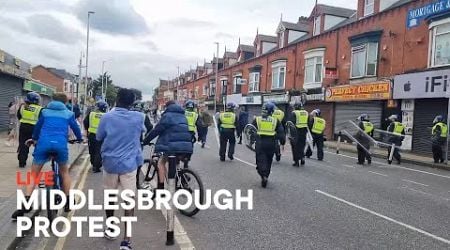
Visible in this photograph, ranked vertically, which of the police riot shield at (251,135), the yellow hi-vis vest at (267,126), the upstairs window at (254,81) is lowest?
the police riot shield at (251,135)

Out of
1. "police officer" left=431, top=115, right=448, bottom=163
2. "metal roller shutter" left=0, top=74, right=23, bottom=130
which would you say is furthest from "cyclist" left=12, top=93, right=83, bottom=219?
"metal roller shutter" left=0, top=74, right=23, bottom=130

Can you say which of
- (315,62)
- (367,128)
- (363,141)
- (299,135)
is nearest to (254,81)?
(315,62)

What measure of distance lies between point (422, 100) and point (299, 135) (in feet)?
32.6

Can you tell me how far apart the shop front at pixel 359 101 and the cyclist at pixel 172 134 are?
1833cm

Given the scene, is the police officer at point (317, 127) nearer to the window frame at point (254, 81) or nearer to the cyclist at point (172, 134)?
the cyclist at point (172, 134)

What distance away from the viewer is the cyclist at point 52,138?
625 cm

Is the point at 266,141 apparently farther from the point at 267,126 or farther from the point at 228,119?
the point at 228,119

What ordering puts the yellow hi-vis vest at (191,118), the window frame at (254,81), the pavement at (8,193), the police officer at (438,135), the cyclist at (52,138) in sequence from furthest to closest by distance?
1. the window frame at (254,81)
2. the police officer at (438,135)
3. the yellow hi-vis vest at (191,118)
4. the cyclist at (52,138)
5. the pavement at (8,193)

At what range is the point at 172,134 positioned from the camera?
682 cm

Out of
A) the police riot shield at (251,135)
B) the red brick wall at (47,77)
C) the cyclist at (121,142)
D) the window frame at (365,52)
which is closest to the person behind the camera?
the cyclist at (121,142)

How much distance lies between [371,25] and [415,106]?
20.4 ft

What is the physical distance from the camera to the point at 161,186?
783 cm

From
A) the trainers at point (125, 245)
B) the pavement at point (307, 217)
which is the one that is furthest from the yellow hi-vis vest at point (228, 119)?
the trainers at point (125, 245)

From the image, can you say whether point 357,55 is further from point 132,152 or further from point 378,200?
point 132,152
